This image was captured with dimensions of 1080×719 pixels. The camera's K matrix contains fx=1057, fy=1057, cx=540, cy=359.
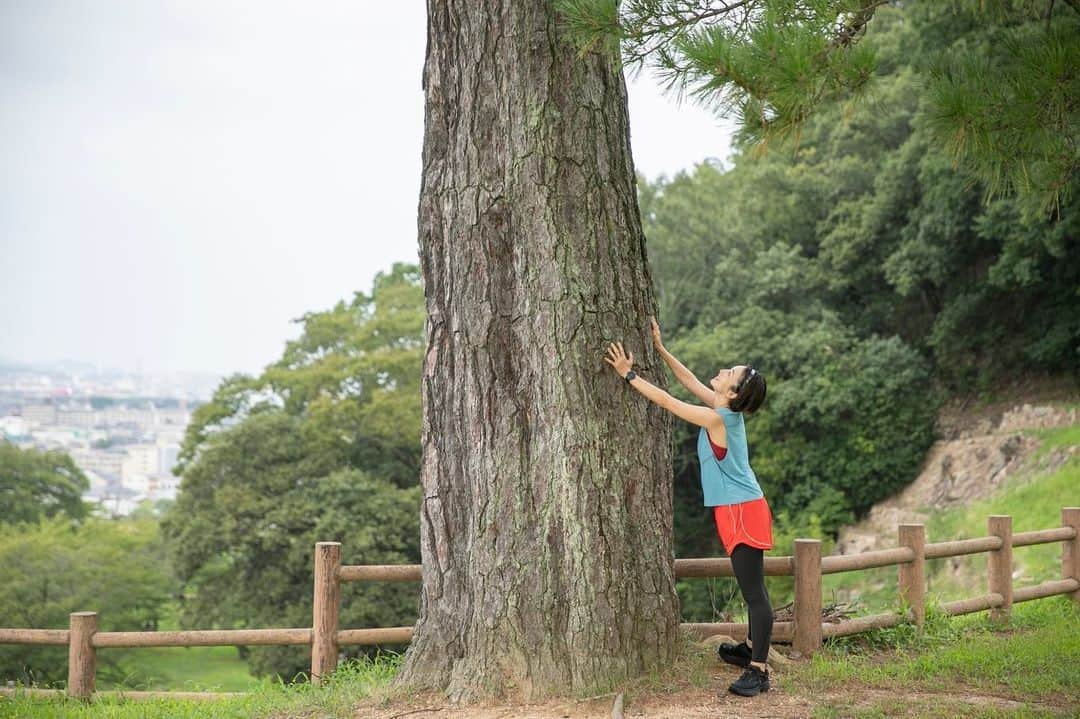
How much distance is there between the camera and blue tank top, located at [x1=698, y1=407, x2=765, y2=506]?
5473 mm

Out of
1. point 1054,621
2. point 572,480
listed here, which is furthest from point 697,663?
point 1054,621

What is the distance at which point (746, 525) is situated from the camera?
5406 millimetres

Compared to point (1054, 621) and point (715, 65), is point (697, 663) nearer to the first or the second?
point (715, 65)

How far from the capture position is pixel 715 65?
5035 millimetres

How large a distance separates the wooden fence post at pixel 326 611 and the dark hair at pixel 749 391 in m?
2.68

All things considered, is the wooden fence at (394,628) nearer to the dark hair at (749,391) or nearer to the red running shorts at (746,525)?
the red running shorts at (746,525)

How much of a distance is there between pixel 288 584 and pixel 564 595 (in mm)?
16696

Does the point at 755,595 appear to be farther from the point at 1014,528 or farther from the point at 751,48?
the point at 1014,528

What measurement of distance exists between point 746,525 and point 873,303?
19.7 m

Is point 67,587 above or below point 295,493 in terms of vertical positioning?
below

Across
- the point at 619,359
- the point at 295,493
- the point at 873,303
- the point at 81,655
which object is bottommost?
the point at 81,655

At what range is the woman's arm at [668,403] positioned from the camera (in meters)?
5.29

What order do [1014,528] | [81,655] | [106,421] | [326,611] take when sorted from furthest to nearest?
[106,421] < [1014,528] < [81,655] < [326,611]

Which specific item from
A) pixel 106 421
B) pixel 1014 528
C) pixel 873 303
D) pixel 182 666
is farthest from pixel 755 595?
pixel 106 421
